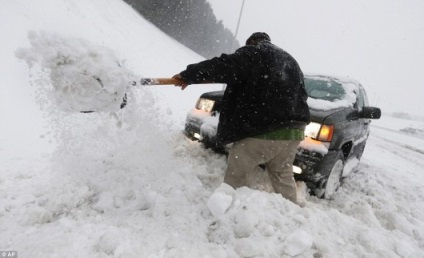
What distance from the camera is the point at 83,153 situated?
11.3ft

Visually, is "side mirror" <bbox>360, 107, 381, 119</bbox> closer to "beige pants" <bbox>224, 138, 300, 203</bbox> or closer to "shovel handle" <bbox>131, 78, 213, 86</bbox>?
"beige pants" <bbox>224, 138, 300, 203</bbox>

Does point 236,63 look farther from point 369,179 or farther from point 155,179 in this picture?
point 369,179

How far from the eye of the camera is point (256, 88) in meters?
2.70

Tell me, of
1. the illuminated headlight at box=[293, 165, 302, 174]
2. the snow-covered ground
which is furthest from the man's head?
the illuminated headlight at box=[293, 165, 302, 174]

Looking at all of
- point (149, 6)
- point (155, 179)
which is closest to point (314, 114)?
point (155, 179)

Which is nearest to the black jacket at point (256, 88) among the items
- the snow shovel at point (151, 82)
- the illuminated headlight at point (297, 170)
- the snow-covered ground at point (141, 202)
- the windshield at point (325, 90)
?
the snow shovel at point (151, 82)

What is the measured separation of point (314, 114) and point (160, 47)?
16.0 m

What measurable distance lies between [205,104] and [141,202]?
1784mm

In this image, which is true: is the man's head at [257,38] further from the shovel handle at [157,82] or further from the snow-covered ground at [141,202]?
the snow-covered ground at [141,202]

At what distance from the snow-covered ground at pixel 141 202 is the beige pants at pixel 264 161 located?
0.22 m

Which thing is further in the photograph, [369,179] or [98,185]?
[369,179]

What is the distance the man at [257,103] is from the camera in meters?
2.60

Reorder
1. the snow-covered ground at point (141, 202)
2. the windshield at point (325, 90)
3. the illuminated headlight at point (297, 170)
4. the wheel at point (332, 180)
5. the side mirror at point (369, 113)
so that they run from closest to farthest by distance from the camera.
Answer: the snow-covered ground at point (141, 202)
the illuminated headlight at point (297, 170)
the wheel at point (332, 180)
the side mirror at point (369, 113)
the windshield at point (325, 90)

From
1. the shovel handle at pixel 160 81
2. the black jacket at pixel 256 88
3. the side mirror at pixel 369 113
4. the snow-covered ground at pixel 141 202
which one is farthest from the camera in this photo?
the side mirror at pixel 369 113
